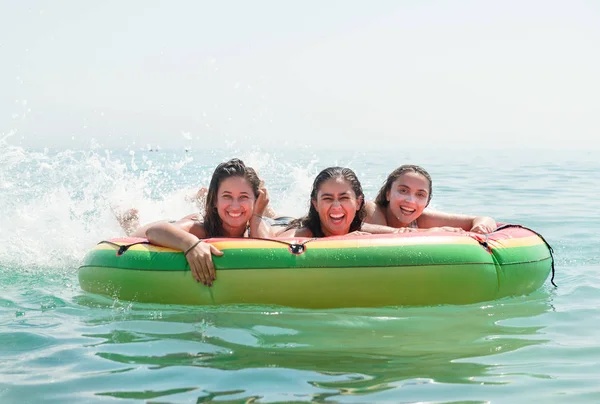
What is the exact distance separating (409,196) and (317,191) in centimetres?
87

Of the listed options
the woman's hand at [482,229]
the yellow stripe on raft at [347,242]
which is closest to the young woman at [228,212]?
the yellow stripe on raft at [347,242]

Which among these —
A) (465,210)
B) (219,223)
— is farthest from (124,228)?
(465,210)

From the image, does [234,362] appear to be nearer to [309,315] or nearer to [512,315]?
[309,315]

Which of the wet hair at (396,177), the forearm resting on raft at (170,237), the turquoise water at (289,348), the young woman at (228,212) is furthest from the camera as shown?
the wet hair at (396,177)

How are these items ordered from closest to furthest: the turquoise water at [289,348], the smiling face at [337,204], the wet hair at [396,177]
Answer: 1. the turquoise water at [289,348]
2. the smiling face at [337,204]
3. the wet hair at [396,177]

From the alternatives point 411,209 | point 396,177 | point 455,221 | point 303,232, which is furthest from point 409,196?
point 303,232

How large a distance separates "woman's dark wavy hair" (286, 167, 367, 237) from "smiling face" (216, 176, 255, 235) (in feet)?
1.60

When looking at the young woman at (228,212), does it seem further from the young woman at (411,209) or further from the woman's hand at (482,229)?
the woman's hand at (482,229)

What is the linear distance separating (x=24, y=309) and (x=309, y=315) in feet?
6.52

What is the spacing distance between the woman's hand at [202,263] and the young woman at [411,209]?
4.99 feet

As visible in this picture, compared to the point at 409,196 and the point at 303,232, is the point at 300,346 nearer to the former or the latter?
the point at 303,232

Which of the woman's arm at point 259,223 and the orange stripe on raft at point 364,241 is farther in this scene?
the woman's arm at point 259,223

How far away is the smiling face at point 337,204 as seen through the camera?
5.53 meters

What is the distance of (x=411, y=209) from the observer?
611 centimetres
